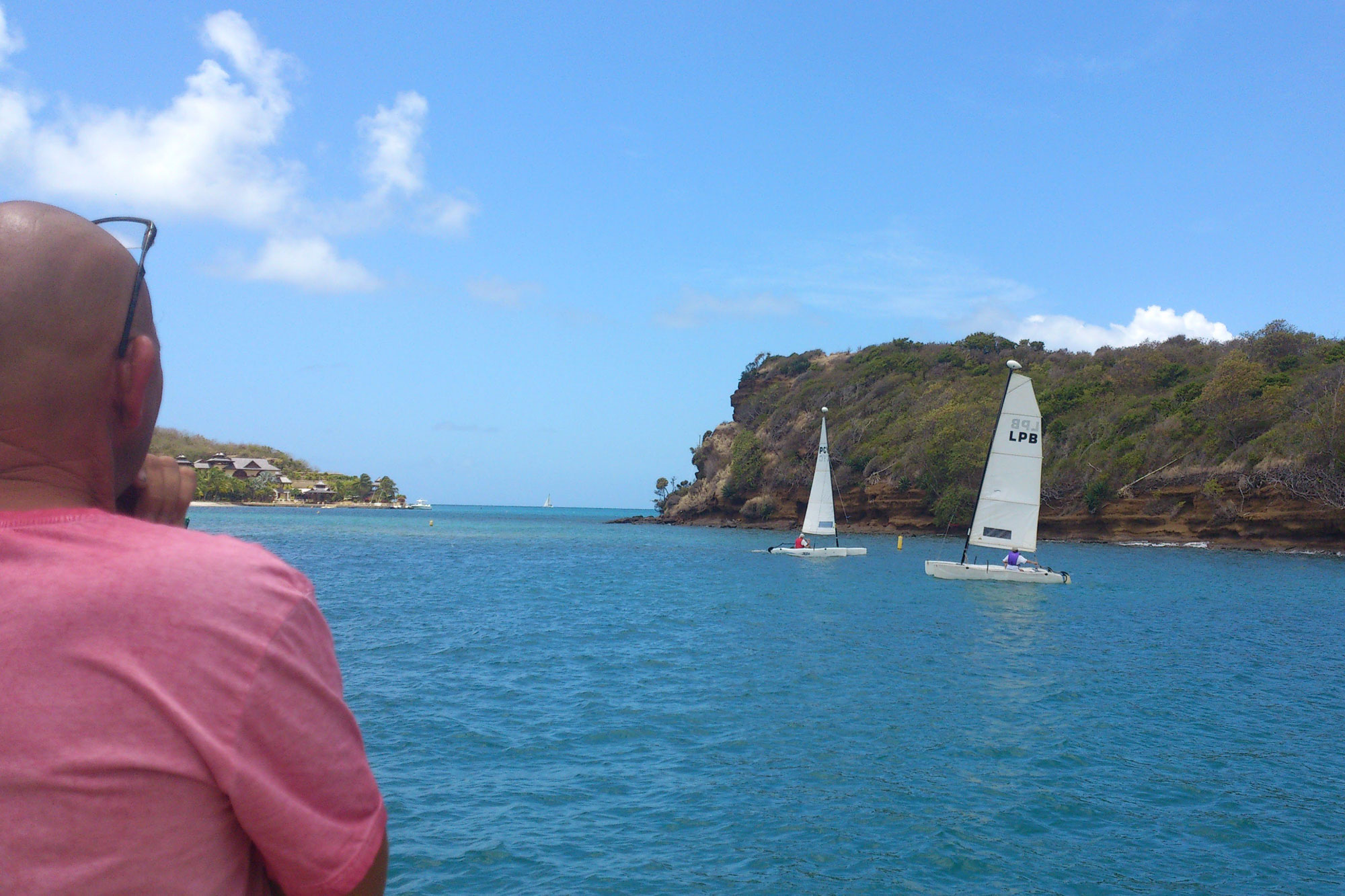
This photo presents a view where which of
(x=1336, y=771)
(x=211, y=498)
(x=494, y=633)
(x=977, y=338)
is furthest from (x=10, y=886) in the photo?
(x=211, y=498)

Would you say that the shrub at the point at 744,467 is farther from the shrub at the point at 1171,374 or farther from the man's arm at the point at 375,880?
the man's arm at the point at 375,880

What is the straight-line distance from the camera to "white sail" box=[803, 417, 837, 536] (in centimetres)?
4762

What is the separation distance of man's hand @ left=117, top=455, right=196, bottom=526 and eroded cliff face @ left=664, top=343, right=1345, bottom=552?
5716cm

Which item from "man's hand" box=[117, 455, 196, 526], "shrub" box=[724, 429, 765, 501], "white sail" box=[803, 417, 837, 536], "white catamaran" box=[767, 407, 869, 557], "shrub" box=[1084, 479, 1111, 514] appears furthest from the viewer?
"shrub" box=[724, 429, 765, 501]

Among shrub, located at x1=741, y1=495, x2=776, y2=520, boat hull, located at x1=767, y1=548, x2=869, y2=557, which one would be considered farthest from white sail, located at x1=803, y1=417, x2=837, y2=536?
shrub, located at x1=741, y1=495, x2=776, y2=520

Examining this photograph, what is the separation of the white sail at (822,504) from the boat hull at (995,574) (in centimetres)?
1495

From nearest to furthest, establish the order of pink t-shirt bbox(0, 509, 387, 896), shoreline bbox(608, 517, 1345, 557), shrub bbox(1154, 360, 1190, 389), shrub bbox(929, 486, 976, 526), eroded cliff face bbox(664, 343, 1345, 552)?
pink t-shirt bbox(0, 509, 387, 896) → shoreline bbox(608, 517, 1345, 557) → eroded cliff face bbox(664, 343, 1345, 552) → shrub bbox(929, 486, 976, 526) → shrub bbox(1154, 360, 1190, 389)

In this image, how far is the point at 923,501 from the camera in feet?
229

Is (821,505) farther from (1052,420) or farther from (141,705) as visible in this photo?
(141,705)

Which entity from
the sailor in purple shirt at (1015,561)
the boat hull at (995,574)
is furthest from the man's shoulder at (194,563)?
the sailor in purple shirt at (1015,561)

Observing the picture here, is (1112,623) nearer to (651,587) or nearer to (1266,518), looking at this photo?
(651,587)

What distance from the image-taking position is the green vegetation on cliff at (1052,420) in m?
51.9

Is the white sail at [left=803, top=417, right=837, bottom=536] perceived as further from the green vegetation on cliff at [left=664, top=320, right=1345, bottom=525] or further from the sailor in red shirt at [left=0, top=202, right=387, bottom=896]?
the sailor in red shirt at [left=0, top=202, right=387, bottom=896]

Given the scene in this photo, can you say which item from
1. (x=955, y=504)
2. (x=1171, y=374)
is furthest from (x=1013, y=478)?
(x=1171, y=374)
